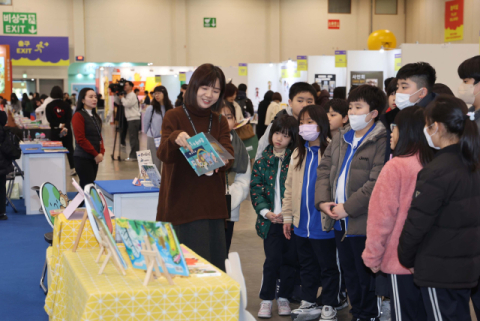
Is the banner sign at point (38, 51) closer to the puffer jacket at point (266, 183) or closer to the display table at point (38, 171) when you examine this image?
the display table at point (38, 171)

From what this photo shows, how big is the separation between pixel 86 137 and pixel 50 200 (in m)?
2.56

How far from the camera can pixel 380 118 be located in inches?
115

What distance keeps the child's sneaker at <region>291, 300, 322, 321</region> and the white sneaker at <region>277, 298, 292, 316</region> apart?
0.43 feet

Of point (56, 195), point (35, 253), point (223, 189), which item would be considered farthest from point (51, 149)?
point (223, 189)

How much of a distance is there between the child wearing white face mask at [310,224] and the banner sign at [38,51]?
699 inches

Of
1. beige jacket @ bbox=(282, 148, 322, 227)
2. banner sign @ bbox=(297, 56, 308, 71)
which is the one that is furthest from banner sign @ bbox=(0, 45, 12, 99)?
beige jacket @ bbox=(282, 148, 322, 227)

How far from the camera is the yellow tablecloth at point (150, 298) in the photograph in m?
1.63

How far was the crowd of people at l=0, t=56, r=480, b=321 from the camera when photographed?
2.08m

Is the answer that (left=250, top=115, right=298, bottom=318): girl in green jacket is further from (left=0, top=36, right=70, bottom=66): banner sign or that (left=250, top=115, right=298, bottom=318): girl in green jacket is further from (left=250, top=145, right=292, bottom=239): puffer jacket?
(left=0, top=36, right=70, bottom=66): banner sign

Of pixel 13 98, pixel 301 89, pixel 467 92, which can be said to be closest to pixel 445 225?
pixel 467 92

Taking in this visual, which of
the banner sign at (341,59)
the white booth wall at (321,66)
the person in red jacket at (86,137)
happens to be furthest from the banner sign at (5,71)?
the person in red jacket at (86,137)

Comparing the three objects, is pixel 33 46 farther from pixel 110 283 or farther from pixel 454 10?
pixel 110 283

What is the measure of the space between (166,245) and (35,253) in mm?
3599

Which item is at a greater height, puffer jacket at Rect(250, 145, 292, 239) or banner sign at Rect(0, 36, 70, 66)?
banner sign at Rect(0, 36, 70, 66)
